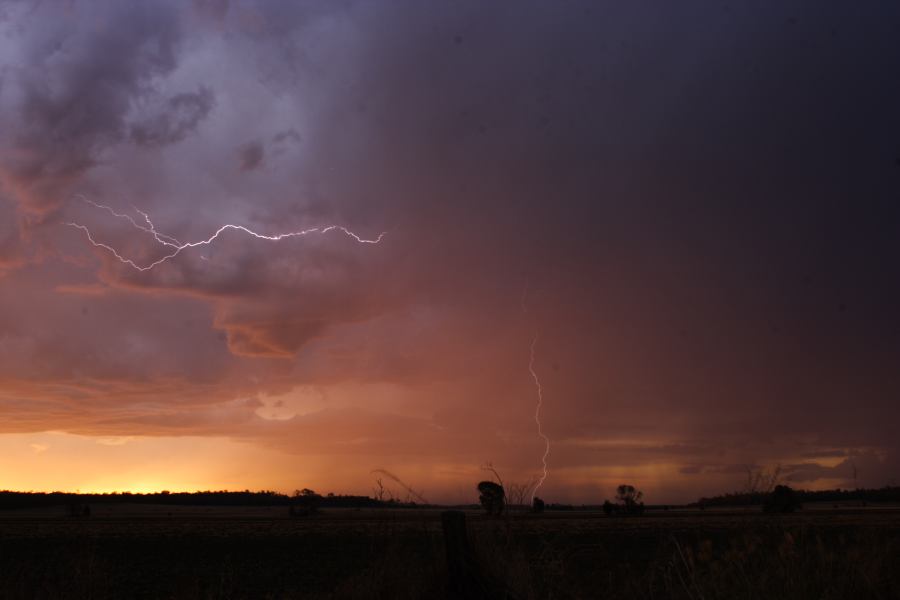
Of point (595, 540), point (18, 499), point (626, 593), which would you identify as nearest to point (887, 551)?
point (626, 593)

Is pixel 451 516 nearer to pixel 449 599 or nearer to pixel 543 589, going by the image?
pixel 449 599

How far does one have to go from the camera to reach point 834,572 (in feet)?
25.2

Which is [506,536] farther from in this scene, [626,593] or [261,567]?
[261,567]

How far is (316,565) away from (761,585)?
91.6 feet

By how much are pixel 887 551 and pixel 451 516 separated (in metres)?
5.82

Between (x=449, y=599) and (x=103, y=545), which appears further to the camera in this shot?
(x=103, y=545)

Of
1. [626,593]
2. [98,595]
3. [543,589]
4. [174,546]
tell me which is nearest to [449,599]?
[543,589]

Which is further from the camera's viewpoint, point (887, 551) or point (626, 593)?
point (887, 551)

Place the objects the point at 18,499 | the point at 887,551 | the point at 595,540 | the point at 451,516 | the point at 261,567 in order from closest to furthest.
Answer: the point at 451,516 < the point at 887,551 < the point at 261,567 < the point at 595,540 < the point at 18,499

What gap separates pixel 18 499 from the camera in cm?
18288

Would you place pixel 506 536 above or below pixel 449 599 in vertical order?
above

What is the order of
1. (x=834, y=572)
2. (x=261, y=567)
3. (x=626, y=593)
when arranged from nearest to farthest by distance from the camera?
(x=626, y=593) < (x=834, y=572) < (x=261, y=567)

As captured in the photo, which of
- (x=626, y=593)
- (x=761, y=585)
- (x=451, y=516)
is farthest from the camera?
(x=626, y=593)

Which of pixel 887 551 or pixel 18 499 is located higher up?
pixel 18 499
